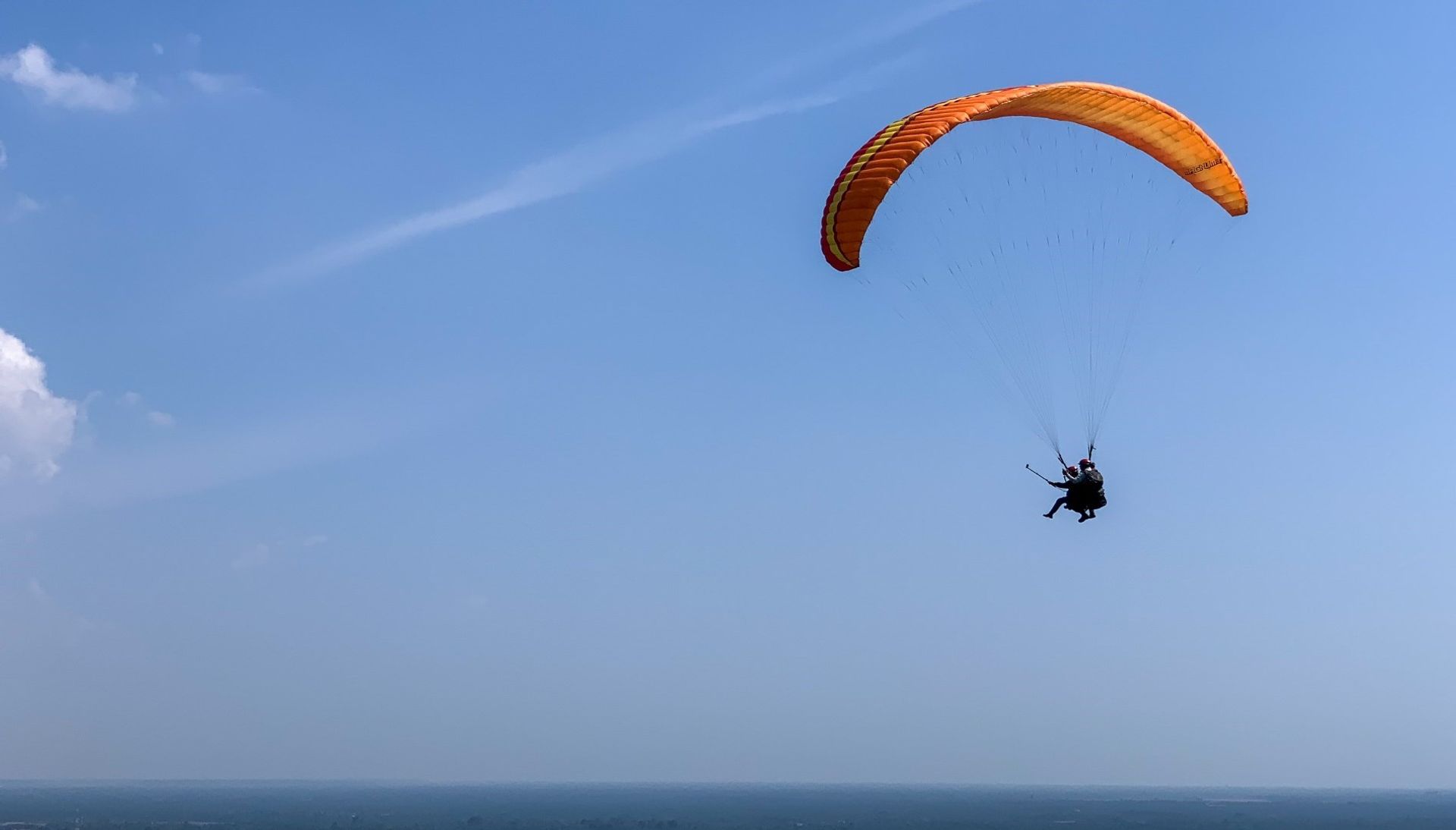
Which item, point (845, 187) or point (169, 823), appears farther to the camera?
point (169, 823)

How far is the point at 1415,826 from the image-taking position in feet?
638

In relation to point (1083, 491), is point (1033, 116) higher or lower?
higher

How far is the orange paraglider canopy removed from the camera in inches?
888

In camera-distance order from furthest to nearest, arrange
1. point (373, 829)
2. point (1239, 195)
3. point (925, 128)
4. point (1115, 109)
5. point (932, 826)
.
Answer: point (932, 826) < point (373, 829) < point (1239, 195) < point (1115, 109) < point (925, 128)

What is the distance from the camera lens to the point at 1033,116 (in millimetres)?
25281

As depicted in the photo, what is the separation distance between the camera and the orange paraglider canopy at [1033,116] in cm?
2255

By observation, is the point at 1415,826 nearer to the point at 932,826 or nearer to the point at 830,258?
the point at 932,826

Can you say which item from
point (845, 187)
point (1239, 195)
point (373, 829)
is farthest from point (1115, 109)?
point (373, 829)

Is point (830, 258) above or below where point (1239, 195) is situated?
below

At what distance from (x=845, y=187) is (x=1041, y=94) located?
385cm

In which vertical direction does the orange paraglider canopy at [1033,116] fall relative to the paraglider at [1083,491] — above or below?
above

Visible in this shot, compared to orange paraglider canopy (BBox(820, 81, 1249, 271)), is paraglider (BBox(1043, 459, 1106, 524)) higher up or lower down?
lower down

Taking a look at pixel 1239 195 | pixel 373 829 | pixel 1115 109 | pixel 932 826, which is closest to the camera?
pixel 1115 109

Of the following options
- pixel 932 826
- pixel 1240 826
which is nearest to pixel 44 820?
pixel 932 826
